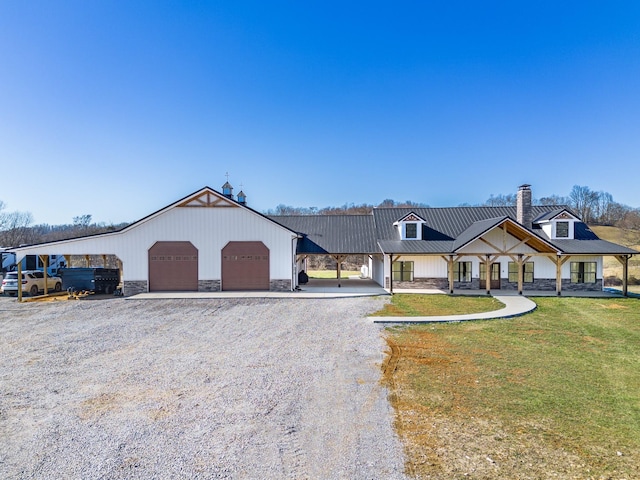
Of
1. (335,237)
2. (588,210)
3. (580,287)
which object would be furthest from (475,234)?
(588,210)

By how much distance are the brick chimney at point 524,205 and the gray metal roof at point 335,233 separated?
381 inches

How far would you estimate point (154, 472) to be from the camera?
15.1 ft

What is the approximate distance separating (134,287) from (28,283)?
620cm

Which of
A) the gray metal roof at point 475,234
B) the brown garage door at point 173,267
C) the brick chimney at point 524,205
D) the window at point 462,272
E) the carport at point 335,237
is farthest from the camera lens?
the carport at point 335,237

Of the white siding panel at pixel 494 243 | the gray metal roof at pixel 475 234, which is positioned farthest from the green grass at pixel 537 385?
the white siding panel at pixel 494 243

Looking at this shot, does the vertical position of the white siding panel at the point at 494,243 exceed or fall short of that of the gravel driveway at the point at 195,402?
it exceeds it

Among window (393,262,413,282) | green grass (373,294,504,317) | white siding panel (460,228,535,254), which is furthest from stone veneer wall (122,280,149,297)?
white siding panel (460,228,535,254)

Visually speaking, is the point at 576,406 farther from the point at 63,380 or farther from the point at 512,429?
the point at 63,380

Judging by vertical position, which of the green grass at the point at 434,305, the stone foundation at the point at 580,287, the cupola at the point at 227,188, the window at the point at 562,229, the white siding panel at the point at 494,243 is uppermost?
the cupola at the point at 227,188

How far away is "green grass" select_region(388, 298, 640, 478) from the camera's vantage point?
A: 17.0 feet

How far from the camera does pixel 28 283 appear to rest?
67.9 feet

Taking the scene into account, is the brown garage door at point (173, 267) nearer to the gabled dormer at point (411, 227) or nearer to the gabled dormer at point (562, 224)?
the gabled dormer at point (411, 227)

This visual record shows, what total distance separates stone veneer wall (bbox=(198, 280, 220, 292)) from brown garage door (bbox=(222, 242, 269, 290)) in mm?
401

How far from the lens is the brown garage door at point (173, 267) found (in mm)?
21109
